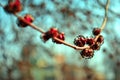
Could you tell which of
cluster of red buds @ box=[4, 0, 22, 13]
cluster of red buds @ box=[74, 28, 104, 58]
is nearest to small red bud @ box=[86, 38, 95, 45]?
cluster of red buds @ box=[74, 28, 104, 58]

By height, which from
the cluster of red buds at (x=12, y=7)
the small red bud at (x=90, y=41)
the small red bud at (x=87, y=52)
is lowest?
the small red bud at (x=87, y=52)

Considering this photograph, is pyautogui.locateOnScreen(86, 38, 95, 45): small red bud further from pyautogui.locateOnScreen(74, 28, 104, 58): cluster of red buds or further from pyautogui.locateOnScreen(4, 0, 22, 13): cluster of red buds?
pyautogui.locateOnScreen(4, 0, 22, 13): cluster of red buds

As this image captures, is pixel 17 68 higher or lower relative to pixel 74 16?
lower

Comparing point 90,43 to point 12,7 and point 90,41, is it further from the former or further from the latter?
point 12,7

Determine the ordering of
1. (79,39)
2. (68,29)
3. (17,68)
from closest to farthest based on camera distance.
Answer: (79,39), (68,29), (17,68)

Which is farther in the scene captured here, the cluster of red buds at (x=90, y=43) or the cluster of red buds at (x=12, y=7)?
the cluster of red buds at (x=90, y=43)

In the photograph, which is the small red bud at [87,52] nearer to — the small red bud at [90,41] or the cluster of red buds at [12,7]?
the small red bud at [90,41]

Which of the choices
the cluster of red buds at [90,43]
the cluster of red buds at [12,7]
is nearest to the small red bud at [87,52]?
the cluster of red buds at [90,43]

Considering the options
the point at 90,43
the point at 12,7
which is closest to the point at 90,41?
the point at 90,43

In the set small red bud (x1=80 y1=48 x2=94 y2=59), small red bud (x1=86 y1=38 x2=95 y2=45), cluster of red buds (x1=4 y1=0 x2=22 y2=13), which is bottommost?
small red bud (x1=80 y1=48 x2=94 y2=59)

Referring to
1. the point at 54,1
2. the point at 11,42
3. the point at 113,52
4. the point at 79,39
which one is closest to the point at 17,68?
the point at 11,42

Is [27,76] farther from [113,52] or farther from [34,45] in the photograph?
[113,52]
